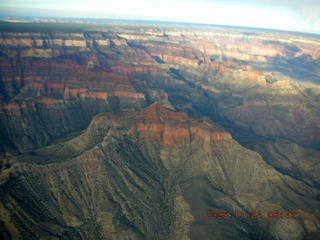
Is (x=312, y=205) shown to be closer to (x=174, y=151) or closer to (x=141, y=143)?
(x=174, y=151)

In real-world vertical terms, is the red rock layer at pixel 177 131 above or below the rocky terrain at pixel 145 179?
above

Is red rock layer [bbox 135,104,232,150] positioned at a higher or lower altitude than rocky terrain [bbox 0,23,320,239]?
higher

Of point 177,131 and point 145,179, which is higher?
point 177,131

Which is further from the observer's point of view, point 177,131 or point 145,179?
point 177,131

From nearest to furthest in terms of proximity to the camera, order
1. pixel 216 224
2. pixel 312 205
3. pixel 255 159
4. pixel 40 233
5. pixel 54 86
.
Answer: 1. pixel 40 233
2. pixel 216 224
3. pixel 312 205
4. pixel 255 159
5. pixel 54 86

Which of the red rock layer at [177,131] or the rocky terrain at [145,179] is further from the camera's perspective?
the red rock layer at [177,131]

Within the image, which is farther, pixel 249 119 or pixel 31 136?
pixel 249 119

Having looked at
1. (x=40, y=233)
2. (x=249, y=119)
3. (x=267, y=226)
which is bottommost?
(x=249, y=119)

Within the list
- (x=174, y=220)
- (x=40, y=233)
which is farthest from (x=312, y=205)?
(x=40, y=233)

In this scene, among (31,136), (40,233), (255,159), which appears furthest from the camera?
(31,136)

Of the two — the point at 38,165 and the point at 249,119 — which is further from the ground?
the point at 38,165

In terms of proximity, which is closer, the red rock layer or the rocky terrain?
the rocky terrain
